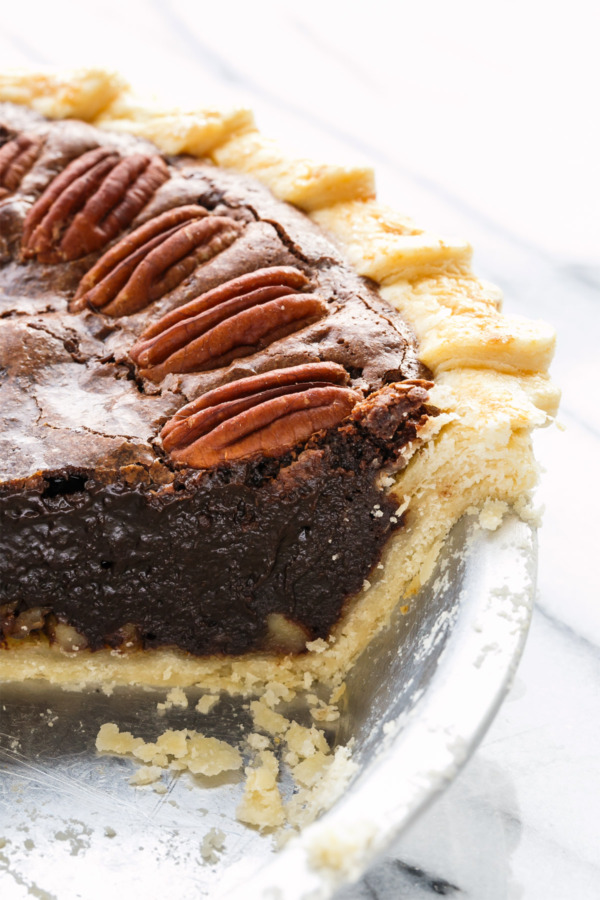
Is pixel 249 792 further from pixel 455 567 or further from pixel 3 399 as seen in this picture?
pixel 3 399

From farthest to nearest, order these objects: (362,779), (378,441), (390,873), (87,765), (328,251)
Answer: (328,251) → (87,765) → (378,441) → (390,873) → (362,779)

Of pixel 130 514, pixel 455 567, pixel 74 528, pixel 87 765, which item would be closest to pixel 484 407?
pixel 455 567

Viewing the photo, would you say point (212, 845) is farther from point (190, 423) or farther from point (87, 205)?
point (87, 205)

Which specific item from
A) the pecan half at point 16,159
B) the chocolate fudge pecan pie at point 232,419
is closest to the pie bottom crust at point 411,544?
the chocolate fudge pecan pie at point 232,419

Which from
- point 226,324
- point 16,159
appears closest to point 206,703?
point 226,324

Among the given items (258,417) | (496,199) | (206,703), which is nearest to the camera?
(258,417)

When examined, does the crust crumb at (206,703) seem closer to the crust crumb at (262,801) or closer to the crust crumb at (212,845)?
the crust crumb at (262,801)
